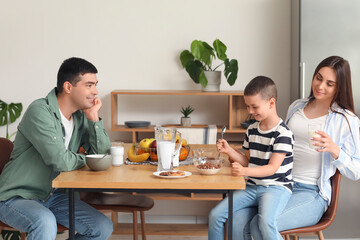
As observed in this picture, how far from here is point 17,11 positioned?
434cm

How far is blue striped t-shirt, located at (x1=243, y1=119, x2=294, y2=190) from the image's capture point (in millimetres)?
2398

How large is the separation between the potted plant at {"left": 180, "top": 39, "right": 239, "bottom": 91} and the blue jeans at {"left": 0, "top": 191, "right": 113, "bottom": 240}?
184 centimetres

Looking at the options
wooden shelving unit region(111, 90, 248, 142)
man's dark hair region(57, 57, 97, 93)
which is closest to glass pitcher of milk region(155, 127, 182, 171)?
man's dark hair region(57, 57, 97, 93)

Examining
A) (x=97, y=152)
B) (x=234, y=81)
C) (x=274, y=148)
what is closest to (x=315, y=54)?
(x=234, y=81)

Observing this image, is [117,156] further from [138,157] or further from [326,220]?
[326,220]

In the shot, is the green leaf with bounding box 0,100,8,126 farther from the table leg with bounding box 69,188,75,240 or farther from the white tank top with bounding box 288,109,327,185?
the white tank top with bounding box 288,109,327,185

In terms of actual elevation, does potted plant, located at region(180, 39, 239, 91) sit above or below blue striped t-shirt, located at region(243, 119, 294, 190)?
above

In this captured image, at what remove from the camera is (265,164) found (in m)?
2.46

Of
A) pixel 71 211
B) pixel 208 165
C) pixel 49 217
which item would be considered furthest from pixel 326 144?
pixel 49 217

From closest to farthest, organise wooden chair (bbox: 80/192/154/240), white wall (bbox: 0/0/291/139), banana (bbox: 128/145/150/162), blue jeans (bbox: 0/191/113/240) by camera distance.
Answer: blue jeans (bbox: 0/191/113/240) < banana (bbox: 128/145/150/162) < wooden chair (bbox: 80/192/154/240) < white wall (bbox: 0/0/291/139)

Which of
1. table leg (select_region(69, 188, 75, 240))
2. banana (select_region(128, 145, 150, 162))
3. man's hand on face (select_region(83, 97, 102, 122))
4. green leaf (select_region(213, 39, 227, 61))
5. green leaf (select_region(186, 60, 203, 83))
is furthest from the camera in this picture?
green leaf (select_region(186, 60, 203, 83))

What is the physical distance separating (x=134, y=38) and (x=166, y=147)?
221 centimetres

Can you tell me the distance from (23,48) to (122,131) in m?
1.07

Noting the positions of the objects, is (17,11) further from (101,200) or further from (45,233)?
(45,233)
